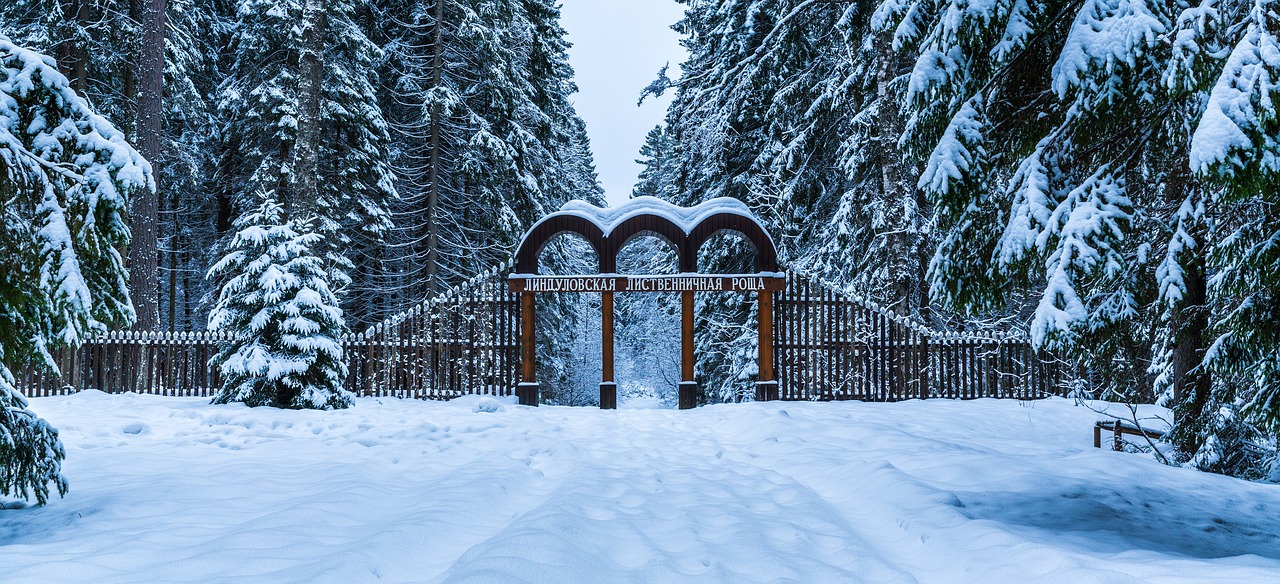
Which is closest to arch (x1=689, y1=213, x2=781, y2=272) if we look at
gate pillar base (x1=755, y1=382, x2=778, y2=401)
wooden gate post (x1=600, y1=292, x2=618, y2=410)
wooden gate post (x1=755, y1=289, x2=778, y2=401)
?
wooden gate post (x1=755, y1=289, x2=778, y2=401)

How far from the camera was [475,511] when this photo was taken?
177 inches

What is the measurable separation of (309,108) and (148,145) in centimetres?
330

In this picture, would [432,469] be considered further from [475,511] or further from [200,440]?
[200,440]

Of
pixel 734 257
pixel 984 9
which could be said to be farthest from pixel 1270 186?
pixel 734 257

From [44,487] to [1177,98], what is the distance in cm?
661

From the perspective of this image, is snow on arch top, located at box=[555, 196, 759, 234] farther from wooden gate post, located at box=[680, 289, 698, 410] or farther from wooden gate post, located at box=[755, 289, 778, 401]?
wooden gate post, located at box=[755, 289, 778, 401]

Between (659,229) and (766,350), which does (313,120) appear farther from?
(766,350)

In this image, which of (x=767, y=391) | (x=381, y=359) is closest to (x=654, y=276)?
(x=767, y=391)

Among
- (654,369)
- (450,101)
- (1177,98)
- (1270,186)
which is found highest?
(450,101)

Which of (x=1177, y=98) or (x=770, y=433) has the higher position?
(x=1177, y=98)

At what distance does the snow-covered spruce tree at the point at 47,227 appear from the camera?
366cm

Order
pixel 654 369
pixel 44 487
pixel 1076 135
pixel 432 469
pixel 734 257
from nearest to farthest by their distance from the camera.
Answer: pixel 44 487
pixel 1076 135
pixel 432 469
pixel 734 257
pixel 654 369

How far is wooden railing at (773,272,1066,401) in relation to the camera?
41.3 ft

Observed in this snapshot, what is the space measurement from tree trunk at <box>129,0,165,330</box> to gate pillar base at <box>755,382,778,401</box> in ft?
38.7
